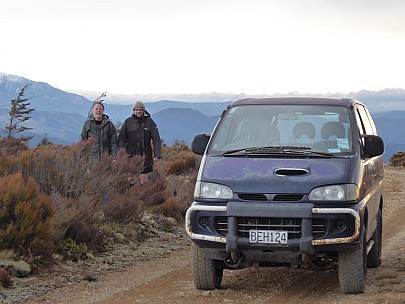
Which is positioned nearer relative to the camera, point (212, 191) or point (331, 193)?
point (331, 193)

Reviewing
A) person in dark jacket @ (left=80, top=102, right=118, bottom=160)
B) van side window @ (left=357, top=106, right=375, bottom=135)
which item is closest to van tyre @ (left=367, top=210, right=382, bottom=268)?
van side window @ (left=357, top=106, right=375, bottom=135)

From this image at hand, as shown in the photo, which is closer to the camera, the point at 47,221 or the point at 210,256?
the point at 210,256

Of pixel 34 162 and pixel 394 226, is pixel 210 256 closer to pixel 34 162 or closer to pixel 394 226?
pixel 34 162

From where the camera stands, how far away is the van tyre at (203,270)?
6.71 m

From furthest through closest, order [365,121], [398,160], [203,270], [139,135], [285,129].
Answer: [398,160] → [139,135] → [365,121] → [285,129] → [203,270]

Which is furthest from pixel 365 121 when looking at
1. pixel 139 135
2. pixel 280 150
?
pixel 139 135

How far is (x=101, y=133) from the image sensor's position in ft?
36.8

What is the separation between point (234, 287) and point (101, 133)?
4.92 m

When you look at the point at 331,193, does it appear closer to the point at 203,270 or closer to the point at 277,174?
the point at 277,174

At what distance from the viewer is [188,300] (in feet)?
21.5

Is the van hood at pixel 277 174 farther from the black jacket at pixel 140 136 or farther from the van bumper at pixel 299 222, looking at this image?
the black jacket at pixel 140 136

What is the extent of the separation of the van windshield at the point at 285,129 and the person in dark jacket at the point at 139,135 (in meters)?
4.11

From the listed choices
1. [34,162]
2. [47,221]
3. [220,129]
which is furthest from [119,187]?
[220,129]

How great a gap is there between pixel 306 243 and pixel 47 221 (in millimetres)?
3556
